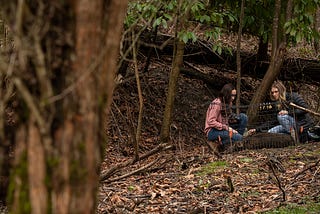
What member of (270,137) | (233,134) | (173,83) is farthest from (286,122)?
(173,83)

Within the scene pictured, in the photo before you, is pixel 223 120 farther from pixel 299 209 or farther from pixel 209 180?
pixel 299 209

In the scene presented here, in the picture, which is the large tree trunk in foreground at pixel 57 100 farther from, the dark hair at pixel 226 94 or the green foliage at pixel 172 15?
the dark hair at pixel 226 94

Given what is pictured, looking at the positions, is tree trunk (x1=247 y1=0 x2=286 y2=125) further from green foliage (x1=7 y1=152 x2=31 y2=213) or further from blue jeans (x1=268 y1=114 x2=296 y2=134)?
green foliage (x1=7 y1=152 x2=31 y2=213)

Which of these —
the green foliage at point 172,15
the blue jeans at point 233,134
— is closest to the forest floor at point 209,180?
the blue jeans at point 233,134

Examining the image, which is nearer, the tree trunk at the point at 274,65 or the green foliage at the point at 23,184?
the green foliage at the point at 23,184

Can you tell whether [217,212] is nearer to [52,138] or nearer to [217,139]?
[217,139]

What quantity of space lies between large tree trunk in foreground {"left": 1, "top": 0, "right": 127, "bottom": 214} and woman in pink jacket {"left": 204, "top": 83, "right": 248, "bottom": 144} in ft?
23.5

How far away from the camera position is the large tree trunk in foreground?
9.21ft

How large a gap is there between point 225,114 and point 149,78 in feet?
12.3

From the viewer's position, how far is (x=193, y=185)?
7805 millimetres

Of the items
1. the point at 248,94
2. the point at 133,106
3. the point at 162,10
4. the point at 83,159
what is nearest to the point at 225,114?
the point at 162,10

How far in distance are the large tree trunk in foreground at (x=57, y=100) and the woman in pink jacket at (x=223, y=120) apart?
23.5 ft

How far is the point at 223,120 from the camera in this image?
10.1m

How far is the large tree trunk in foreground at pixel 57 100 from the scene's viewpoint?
2.81 m
